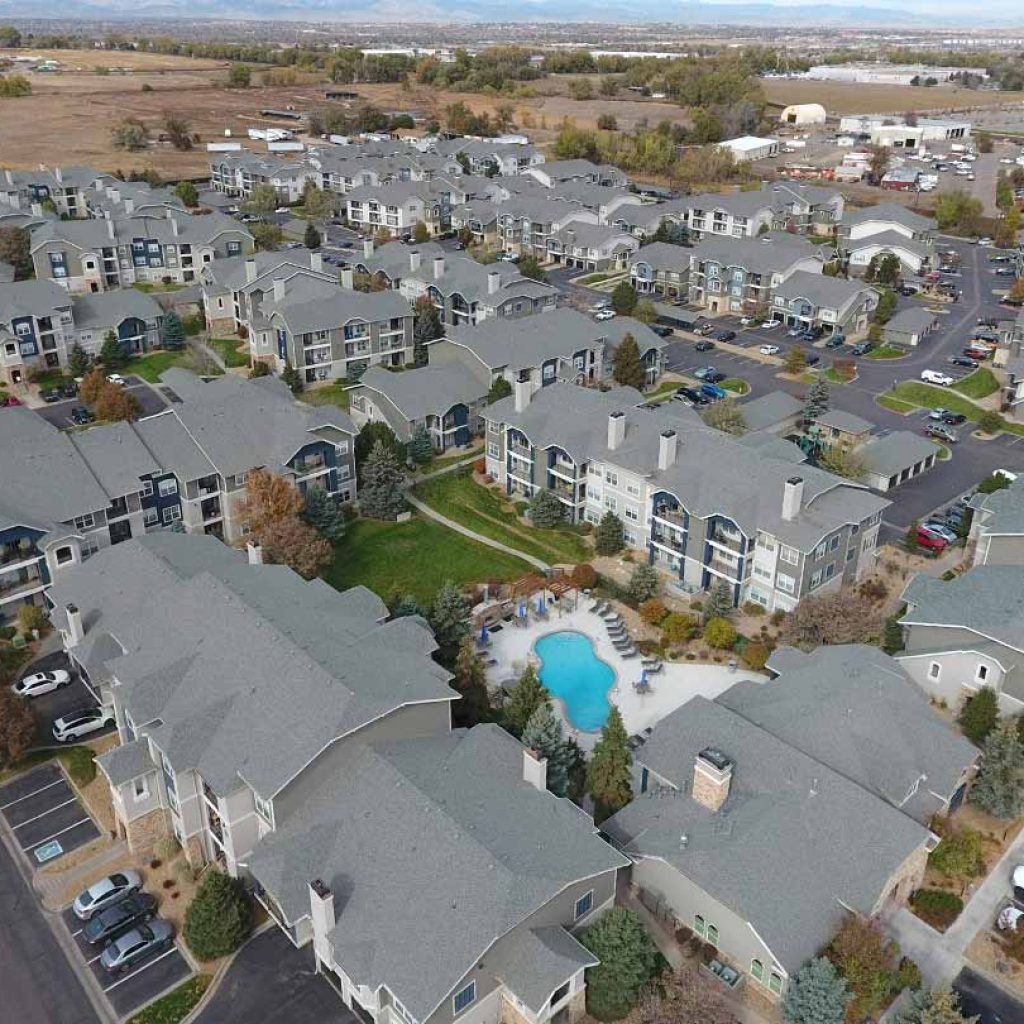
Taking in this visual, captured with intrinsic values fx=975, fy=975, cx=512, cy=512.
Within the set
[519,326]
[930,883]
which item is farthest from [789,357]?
[930,883]

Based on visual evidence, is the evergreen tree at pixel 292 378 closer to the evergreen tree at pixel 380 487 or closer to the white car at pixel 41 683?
the evergreen tree at pixel 380 487

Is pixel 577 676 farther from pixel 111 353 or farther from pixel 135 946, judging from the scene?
pixel 111 353

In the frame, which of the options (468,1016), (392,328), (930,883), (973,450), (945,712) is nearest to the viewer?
(468,1016)

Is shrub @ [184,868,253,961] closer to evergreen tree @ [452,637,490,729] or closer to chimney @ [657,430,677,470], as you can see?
evergreen tree @ [452,637,490,729]

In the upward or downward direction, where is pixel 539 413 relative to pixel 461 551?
upward

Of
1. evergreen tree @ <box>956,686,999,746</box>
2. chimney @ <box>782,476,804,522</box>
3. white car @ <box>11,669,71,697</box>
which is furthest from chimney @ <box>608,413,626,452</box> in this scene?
white car @ <box>11,669,71,697</box>

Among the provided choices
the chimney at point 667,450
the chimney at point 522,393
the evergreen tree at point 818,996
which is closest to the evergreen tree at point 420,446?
the chimney at point 522,393

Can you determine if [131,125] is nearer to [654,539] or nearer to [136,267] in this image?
[136,267]
